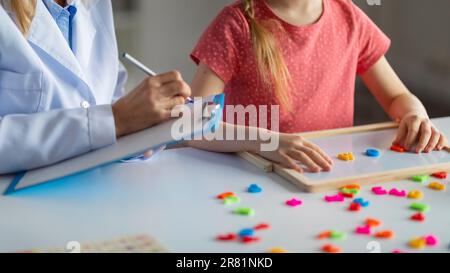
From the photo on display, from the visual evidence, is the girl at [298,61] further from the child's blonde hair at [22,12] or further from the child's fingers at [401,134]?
the child's blonde hair at [22,12]

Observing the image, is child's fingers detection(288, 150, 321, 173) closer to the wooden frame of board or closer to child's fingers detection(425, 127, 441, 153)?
the wooden frame of board

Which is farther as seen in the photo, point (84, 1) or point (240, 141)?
point (84, 1)

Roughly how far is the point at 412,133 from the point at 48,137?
1.92 ft

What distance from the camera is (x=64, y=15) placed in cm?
108

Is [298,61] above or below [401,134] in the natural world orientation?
above

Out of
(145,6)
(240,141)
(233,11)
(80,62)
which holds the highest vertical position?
(145,6)

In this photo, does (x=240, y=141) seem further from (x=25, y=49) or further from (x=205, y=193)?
(x=25, y=49)

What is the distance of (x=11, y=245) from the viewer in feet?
2.20

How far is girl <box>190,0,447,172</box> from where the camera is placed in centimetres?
120

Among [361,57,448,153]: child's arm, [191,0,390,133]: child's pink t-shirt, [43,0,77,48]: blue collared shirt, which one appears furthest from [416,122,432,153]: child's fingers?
[43,0,77,48]: blue collared shirt

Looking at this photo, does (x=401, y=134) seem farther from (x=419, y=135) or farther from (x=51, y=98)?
(x=51, y=98)

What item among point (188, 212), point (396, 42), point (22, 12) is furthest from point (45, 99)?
point (396, 42)
